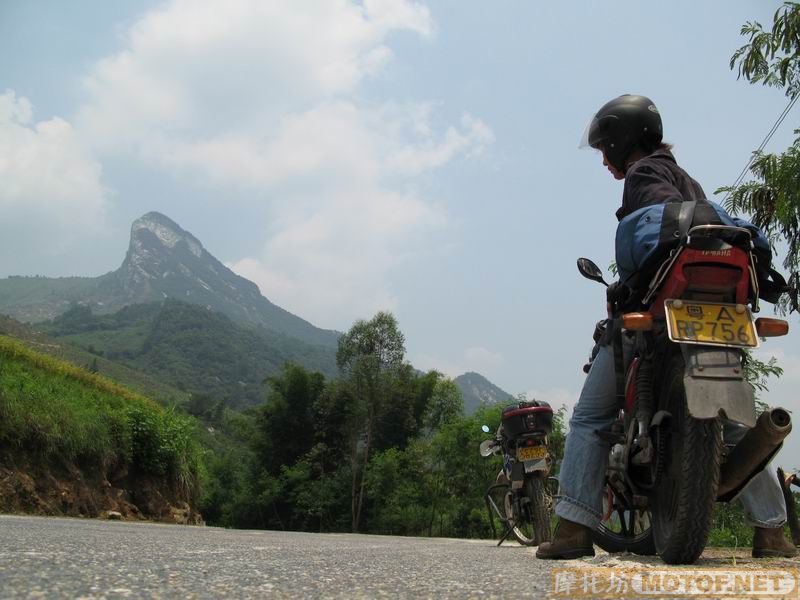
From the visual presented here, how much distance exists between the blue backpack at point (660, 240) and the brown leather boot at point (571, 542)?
3.52 feet

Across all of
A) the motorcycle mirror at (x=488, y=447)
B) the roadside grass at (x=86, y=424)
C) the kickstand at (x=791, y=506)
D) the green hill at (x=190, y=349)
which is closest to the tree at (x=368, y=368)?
the roadside grass at (x=86, y=424)

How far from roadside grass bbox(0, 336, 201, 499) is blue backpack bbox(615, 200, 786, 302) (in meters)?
11.0

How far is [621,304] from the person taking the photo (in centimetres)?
296

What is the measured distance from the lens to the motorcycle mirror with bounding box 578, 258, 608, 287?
320cm

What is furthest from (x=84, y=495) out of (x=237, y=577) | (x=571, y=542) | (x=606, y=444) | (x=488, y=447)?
(x=237, y=577)

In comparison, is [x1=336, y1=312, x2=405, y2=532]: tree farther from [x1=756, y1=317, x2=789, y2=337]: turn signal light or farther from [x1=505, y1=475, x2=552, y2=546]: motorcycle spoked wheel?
[x1=756, y1=317, x2=789, y2=337]: turn signal light

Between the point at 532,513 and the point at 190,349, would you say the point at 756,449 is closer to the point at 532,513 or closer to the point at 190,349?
the point at 532,513

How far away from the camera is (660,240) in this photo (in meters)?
2.48

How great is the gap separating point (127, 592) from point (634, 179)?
8.11ft

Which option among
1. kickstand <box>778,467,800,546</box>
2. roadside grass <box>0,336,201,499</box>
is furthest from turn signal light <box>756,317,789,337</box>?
roadside grass <box>0,336,201,499</box>

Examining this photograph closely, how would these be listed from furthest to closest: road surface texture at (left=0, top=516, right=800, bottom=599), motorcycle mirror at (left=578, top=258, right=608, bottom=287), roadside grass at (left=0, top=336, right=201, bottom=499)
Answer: roadside grass at (left=0, top=336, right=201, bottom=499) < motorcycle mirror at (left=578, top=258, right=608, bottom=287) < road surface texture at (left=0, top=516, right=800, bottom=599)

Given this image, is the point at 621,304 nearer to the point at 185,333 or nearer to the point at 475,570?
the point at 475,570

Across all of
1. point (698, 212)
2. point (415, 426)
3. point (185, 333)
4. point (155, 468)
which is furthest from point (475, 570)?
point (185, 333)

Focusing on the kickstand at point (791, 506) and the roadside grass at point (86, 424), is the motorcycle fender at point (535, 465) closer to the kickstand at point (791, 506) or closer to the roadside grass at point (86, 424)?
the kickstand at point (791, 506)
